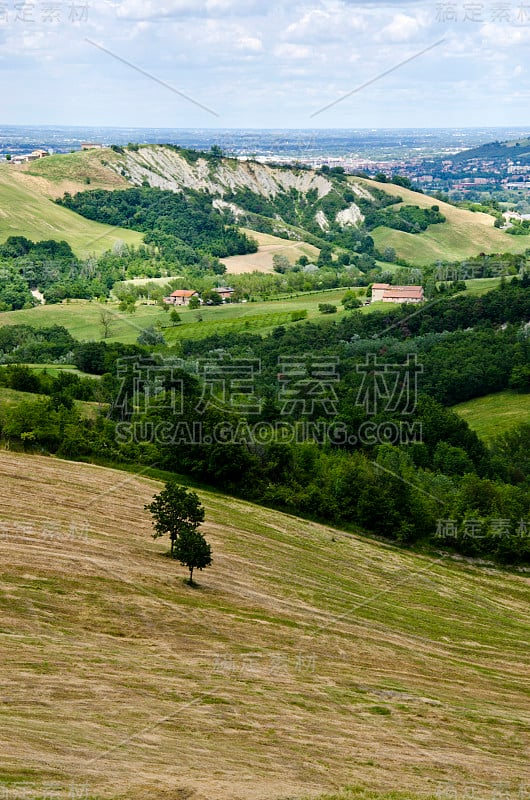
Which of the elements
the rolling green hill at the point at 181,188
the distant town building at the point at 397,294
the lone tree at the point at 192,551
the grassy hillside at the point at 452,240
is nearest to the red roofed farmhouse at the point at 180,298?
the distant town building at the point at 397,294

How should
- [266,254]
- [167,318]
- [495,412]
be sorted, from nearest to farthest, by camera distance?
[495,412] < [167,318] < [266,254]

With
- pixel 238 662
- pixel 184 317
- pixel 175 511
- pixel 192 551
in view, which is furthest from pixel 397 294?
pixel 238 662

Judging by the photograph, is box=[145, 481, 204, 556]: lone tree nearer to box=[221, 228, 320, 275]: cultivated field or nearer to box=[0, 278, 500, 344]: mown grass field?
box=[0, 278, 500, 344]: mown grass field

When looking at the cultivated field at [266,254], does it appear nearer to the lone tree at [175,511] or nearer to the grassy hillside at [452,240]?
the grassy hillside at [452,240]

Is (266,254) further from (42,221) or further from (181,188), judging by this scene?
(42,221)

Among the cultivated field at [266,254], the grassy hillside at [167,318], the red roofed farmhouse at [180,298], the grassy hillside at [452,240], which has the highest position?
the grassy hillside at [452,240]
